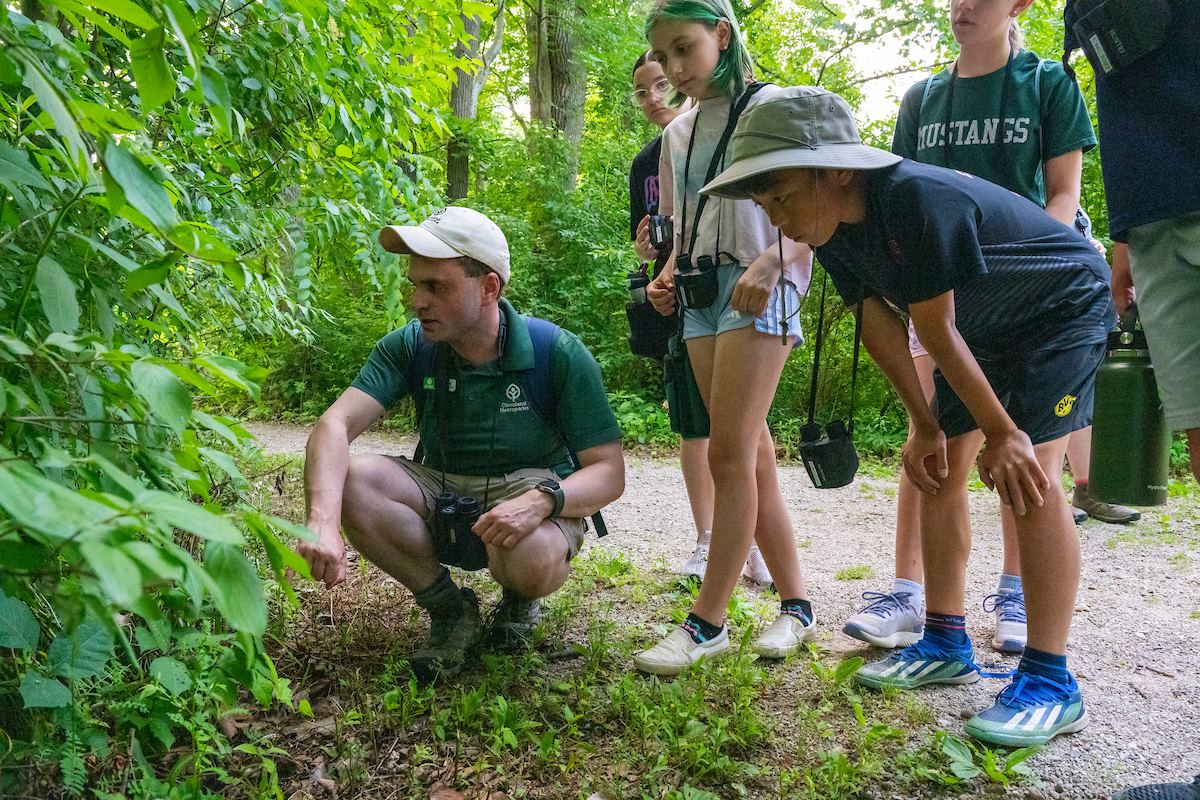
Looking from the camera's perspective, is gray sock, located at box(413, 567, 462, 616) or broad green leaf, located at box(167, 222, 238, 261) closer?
broad green leaf, located at box(167, 222, 238, 261)

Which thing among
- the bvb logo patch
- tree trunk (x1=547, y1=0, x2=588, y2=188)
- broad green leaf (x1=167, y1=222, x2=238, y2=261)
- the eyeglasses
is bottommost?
the bvb logo patch

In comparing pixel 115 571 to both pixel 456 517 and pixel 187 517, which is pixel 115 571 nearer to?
pixel 187 517

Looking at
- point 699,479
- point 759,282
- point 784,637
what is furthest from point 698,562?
point 759,282

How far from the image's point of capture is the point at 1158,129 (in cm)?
186

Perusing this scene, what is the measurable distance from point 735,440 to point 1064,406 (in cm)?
89

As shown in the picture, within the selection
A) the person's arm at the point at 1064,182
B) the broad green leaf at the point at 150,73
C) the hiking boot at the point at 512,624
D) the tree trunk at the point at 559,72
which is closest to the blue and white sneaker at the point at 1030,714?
the hiking boot at the point at 512,624

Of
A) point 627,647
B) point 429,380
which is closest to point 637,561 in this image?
point 627,647

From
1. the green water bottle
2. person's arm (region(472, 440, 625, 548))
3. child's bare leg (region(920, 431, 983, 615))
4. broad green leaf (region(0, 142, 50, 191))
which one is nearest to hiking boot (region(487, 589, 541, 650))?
person's arm (region(472, 440, 625, 548))

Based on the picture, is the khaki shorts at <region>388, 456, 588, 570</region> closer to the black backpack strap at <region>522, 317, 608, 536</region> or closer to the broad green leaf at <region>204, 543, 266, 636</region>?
the black backpack strap at <region>522, 317, 608, 536</region>

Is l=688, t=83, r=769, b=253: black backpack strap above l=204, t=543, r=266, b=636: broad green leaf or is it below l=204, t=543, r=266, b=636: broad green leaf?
above

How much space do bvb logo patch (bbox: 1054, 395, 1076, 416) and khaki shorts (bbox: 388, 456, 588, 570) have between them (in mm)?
1418

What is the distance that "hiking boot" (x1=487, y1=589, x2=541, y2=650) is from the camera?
2.74 metres

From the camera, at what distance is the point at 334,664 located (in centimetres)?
258

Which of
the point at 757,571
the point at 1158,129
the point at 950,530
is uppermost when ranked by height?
the point at 1158,129
